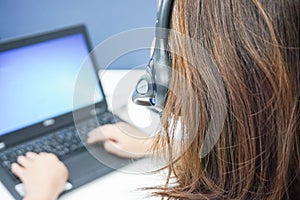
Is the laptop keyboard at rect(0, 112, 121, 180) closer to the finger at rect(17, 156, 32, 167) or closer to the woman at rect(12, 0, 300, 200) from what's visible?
the finger at rect(17, 156, 32, 167)

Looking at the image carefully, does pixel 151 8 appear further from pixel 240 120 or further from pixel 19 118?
pixel 240 120

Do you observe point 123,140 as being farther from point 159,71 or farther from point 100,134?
point 159,71

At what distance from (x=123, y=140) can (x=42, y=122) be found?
0.74ft

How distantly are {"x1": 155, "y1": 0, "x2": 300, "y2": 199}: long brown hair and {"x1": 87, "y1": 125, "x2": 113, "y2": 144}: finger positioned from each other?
33cm

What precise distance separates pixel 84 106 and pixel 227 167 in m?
0.51

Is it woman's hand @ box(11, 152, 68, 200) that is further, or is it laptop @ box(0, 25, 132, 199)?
laptop @ box(0, 25, 132, 199)

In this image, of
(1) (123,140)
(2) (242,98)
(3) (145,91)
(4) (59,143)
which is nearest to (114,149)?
(1) (123,140)

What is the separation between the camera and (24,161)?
67cm

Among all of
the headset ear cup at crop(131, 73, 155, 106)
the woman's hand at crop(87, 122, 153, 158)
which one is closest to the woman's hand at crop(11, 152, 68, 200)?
the woman's hand at crop(87, 122, 153, 158)

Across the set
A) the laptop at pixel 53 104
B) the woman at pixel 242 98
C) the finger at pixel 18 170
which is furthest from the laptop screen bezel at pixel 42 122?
the woman at pixel 242 98

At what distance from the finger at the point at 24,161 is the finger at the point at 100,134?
135mm

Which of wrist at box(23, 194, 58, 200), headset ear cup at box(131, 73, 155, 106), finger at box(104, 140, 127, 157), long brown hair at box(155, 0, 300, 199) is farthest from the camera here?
finger at box(104, 140, 127, 157)

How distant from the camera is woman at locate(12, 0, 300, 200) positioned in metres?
0.31

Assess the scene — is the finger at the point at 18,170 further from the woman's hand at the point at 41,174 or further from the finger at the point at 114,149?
the finger at the point at 114,149
